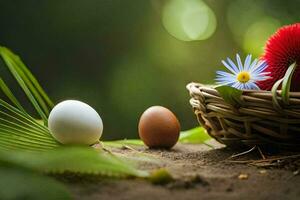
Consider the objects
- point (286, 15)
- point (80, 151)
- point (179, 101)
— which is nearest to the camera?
point (80, 151)

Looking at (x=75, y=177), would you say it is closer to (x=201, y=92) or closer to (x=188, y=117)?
(x=201, y=92)

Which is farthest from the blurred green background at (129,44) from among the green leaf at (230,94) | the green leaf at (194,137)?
the green leaf at (230,94)

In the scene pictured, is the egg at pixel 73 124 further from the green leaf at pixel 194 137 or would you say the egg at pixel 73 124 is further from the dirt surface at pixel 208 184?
the green leaf at pixel 194 137

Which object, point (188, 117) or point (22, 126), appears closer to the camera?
point (22, 126)

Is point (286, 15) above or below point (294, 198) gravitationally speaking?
above

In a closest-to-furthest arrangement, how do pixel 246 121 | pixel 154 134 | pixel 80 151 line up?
pixel 80 151
pixel 246 121
pixel 154 134

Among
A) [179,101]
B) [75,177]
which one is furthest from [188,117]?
[75,177]

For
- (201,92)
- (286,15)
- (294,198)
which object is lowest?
(294,198)
